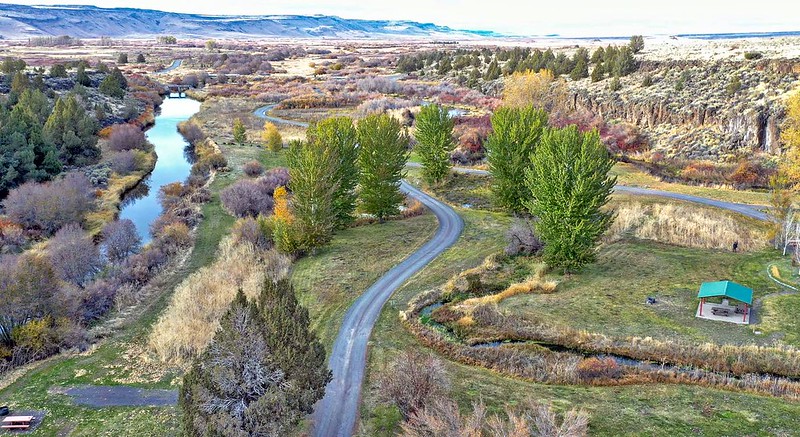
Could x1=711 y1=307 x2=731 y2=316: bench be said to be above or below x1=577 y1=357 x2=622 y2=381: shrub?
above

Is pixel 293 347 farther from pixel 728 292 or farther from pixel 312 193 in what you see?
pixel 728 292

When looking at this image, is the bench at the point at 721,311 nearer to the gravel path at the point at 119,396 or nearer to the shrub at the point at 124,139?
the gravel path at the point at 119,396

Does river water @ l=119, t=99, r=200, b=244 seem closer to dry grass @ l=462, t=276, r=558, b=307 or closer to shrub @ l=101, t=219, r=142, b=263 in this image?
→ shrub @ l=101, t=219, r=142, b=263

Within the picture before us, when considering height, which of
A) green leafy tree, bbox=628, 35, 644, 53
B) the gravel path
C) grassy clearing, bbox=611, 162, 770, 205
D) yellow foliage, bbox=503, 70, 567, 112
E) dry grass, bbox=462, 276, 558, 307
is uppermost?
green leafy tree, bbox=628, 35, 644, 53

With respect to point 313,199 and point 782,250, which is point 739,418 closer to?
point 782,250

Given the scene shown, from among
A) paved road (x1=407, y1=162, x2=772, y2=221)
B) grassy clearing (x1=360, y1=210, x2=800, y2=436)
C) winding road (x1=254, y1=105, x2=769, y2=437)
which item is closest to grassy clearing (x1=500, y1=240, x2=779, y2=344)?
grassy clearing (x1=360, y1=210, x2=800, y2=436)

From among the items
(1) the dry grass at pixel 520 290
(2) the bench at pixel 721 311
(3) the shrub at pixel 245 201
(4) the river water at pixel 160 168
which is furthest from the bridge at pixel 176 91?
(2) the bench at pixel 721 311
